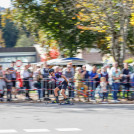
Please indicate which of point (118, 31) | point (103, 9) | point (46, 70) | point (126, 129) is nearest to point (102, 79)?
point (46, 70)

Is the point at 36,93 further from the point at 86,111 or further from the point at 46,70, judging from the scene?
the point at 86,111

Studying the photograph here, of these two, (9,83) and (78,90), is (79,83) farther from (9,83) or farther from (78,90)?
(9,83)

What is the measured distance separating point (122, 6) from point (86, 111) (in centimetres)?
639

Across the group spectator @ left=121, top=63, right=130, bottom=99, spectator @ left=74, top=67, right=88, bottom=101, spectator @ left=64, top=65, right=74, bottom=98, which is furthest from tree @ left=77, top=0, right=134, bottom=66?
spectator @ left=64, top=65, right=74, bottom=98

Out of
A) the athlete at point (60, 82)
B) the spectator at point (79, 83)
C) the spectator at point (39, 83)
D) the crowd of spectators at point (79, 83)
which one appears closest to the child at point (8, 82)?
the crowd of spectators at point (79, 83)

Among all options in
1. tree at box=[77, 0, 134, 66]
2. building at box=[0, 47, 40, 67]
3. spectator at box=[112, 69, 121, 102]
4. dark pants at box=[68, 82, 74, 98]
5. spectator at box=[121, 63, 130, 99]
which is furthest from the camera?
building at box=[0, 47, 40, 67]

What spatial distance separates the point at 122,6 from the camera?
1515cm

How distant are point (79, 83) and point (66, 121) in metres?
5.06

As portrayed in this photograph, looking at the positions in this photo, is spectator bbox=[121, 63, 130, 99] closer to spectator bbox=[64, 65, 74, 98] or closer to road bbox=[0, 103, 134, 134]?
spectator bbox=[64, 65, 74, 98]

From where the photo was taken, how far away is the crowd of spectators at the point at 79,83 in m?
13.6

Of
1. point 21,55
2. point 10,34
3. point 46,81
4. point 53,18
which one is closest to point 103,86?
point 46,81

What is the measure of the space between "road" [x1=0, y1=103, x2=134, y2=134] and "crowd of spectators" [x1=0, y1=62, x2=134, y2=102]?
2223 mm

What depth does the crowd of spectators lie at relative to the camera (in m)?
13.6

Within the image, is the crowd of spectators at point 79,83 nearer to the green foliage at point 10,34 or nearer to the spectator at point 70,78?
the spectator at point 70,78
